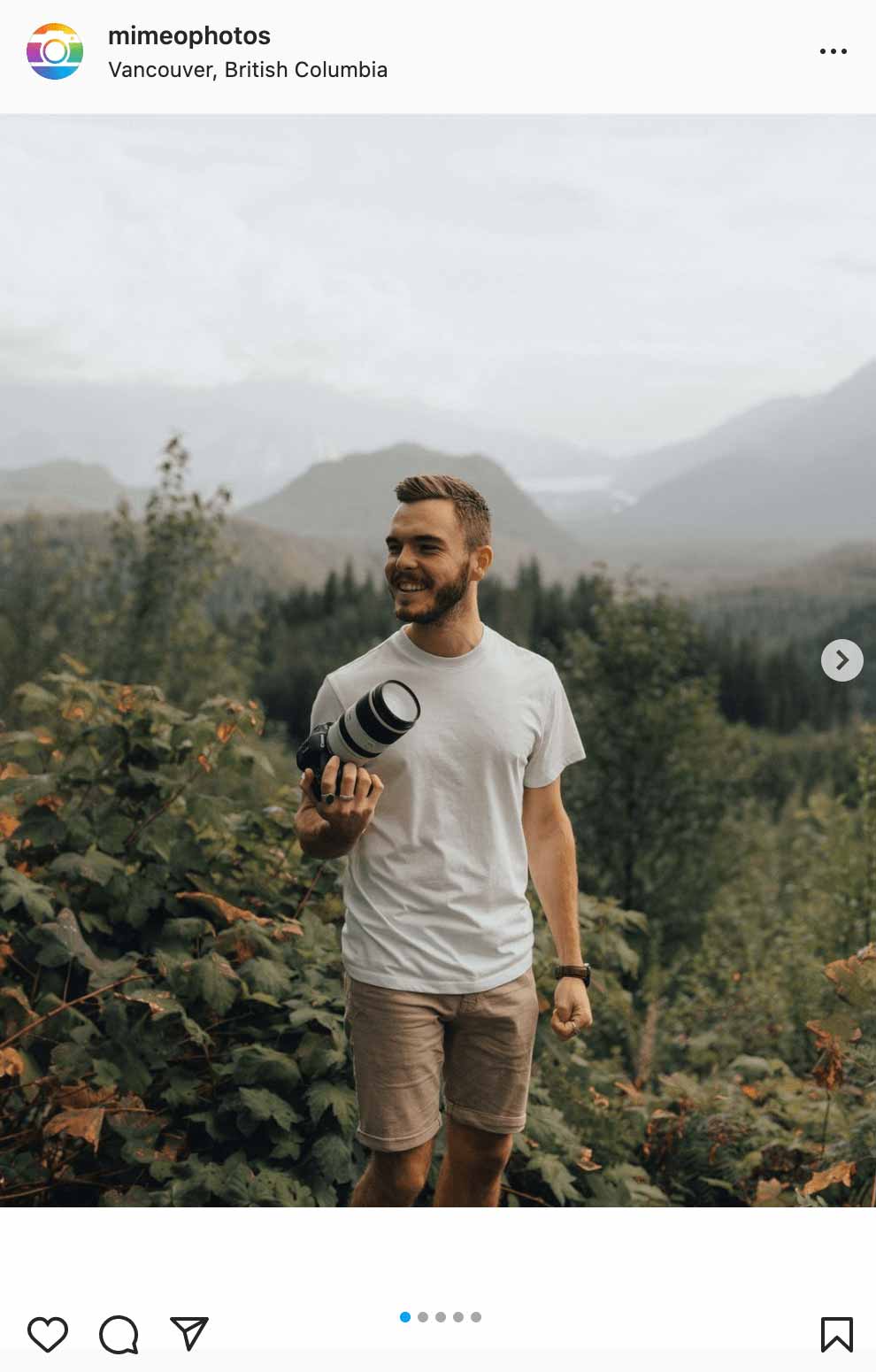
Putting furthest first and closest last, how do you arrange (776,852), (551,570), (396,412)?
(396,412) < (551,570) < (776,852)

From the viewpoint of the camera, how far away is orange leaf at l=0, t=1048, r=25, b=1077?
268cm

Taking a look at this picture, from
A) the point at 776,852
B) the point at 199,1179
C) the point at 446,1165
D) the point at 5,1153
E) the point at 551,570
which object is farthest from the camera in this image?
the point at 551,570

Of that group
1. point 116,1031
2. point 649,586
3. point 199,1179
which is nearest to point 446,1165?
point 199,1179

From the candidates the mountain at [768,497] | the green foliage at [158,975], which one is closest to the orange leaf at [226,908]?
the green foliage at [158,975]

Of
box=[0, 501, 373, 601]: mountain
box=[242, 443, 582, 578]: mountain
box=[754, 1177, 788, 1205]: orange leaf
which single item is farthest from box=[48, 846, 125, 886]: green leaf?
box=[242, 443, 582, 578]: mountain

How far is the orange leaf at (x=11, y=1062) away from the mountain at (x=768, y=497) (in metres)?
20.4

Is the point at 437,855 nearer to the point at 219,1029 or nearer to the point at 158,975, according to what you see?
the point at 158,975

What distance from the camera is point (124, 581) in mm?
19031

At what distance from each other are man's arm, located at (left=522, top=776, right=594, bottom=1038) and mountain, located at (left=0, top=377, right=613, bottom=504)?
1166cm

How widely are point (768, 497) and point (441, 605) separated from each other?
37.3 meters
